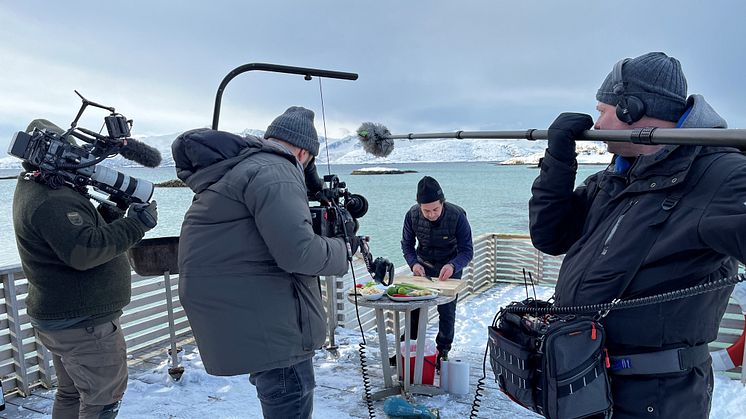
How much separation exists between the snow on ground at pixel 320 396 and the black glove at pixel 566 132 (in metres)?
2.49

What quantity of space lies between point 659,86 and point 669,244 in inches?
18.3

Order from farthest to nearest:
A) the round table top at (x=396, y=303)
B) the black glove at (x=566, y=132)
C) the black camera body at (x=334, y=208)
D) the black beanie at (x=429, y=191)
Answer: the black beanie at (x=429, y=191) → the round table top at (x=396, y=303) → the black camera body at (x=334, y=208) → the black glove at (x=566, y=132)

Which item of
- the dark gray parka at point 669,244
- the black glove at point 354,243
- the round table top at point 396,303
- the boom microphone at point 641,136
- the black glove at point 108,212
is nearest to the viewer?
the boom microphone at point 641,136

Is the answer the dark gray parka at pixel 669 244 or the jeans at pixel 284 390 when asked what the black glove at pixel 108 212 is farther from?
the dark gray parka at pixel 669 244

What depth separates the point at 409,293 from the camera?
332cm

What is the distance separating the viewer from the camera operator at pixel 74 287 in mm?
2186

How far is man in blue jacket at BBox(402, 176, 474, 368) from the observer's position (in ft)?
13.7

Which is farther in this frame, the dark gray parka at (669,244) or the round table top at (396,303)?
the round table top at (396,303)

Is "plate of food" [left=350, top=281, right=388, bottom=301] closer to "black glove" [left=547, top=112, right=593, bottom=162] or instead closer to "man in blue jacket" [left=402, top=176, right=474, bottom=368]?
"man in blue jacket" [left=402, top=176, right=474, bottom=368]

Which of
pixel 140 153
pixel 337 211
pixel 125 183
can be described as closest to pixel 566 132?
pixel 337 211

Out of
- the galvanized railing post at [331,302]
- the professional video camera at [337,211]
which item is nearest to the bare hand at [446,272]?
the galvanized railing post at [331,302]

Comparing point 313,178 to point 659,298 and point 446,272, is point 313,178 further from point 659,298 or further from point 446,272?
point 446,272

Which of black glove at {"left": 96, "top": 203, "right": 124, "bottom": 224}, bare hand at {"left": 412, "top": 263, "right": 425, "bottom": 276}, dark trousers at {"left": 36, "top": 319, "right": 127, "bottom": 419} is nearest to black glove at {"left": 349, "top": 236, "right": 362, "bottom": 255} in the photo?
dark trousers at {"left": 36, "top": 319, "right": 127, "bottom": 419}

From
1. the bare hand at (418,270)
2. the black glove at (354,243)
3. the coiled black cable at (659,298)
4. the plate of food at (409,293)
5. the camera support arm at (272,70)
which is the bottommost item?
the bare hand at (418,270)
